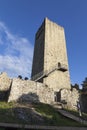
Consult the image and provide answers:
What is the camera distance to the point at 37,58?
39281 millimetres

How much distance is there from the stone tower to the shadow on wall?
5479 mm

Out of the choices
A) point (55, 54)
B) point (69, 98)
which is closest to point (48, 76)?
point (69, 98)

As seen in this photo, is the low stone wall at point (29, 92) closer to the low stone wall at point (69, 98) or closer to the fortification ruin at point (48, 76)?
the fortification ruin at point (48, 76)

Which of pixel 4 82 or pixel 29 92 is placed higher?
pixel 4 82

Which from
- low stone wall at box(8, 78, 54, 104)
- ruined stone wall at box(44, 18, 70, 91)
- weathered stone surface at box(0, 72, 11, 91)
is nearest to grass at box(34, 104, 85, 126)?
low stone wall at box(8, 78, 54, 104)

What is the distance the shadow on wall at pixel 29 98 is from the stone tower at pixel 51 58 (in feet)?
18.0

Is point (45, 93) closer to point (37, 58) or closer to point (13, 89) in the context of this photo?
point (13, 89)

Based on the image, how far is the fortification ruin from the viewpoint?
27.7 m

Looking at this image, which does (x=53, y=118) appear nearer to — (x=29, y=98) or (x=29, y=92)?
(x=29, y=98)

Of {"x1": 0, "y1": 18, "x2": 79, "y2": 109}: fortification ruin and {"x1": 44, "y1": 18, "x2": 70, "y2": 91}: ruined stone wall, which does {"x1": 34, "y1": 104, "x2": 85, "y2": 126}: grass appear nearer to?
{"x1": 0, "y1": 18, "x2": 79, "y2": 109}: fortification ruin

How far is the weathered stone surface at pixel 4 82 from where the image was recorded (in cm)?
2902

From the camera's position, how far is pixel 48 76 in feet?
111

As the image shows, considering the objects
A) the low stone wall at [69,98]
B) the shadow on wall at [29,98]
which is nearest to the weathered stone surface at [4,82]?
the shadow on wall at [29,98]

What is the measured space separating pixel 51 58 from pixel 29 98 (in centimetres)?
1209
